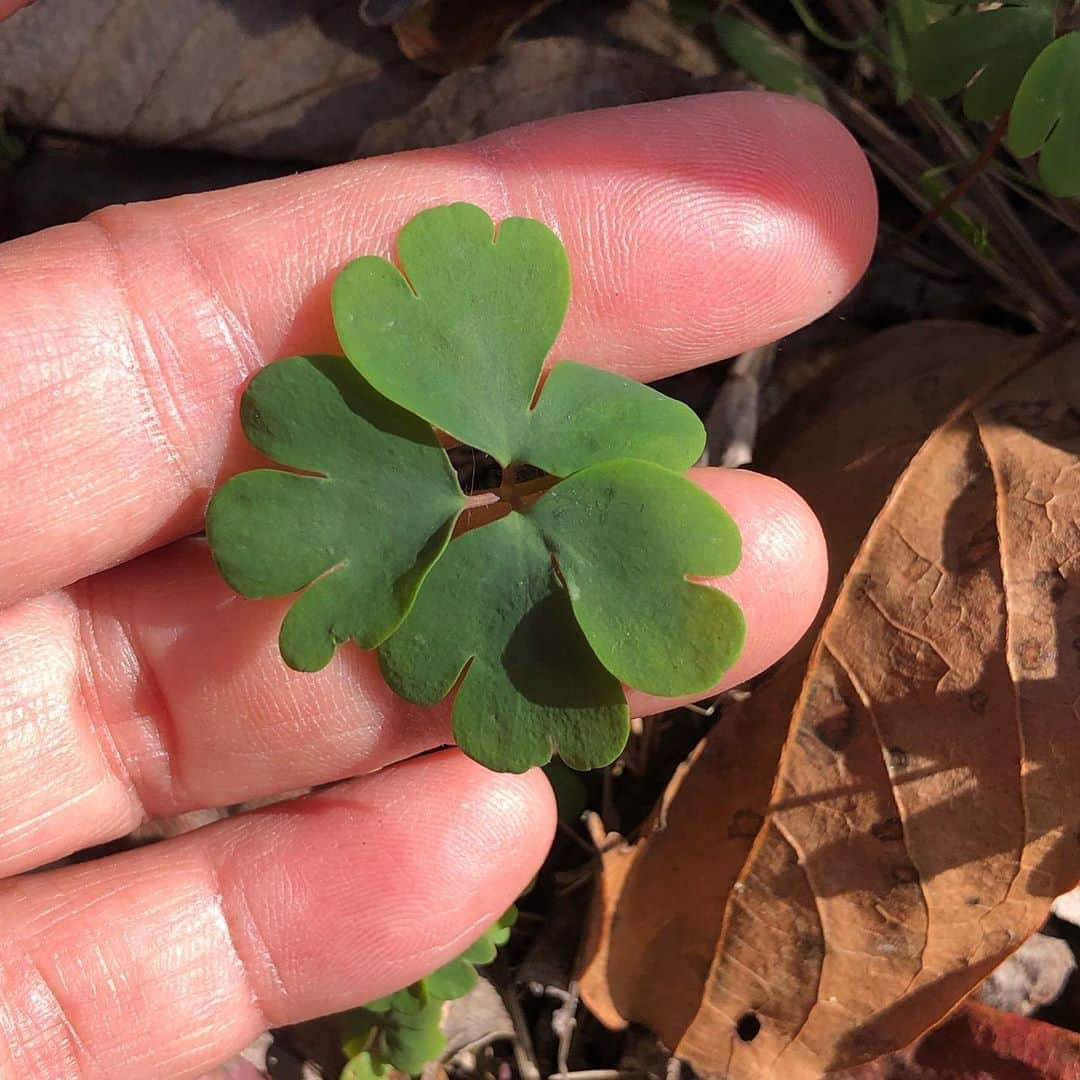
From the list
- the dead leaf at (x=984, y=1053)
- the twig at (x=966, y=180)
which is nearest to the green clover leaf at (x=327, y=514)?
the twig at (x=966, y=180)

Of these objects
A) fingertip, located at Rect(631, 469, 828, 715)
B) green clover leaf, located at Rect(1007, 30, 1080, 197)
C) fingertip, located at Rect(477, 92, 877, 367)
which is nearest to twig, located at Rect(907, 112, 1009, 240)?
green clover leaf, located at Rect(1007, 30, 1080, 197)

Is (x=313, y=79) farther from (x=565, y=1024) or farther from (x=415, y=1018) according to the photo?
(x=565, y=1024)

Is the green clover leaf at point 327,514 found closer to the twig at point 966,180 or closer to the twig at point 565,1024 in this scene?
the twig at point 565,1024

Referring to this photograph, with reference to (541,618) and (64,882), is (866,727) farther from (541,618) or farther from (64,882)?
(64,882)

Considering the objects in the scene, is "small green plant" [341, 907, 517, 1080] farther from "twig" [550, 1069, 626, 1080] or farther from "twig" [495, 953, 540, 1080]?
"twig" [550, 1069, 626, 1080]

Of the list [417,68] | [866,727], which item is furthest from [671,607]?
[417,68]
